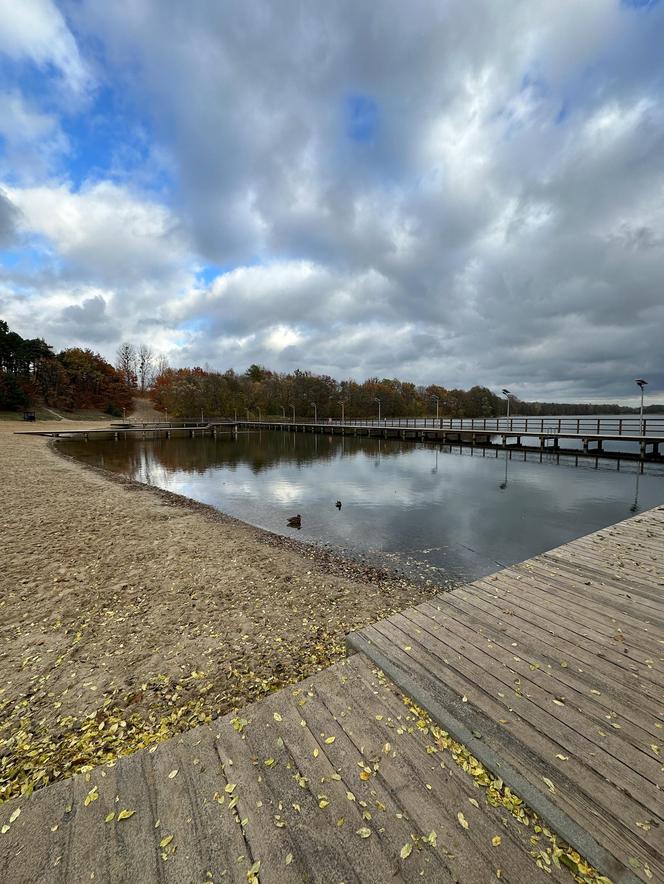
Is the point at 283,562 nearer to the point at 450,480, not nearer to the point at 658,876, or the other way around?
the point at 658,876

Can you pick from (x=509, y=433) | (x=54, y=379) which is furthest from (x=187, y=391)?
(x=509, y=433)

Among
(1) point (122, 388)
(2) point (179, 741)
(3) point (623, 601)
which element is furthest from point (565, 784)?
(1) point (122, 388)

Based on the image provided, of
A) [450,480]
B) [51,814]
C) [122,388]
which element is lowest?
[450,480]

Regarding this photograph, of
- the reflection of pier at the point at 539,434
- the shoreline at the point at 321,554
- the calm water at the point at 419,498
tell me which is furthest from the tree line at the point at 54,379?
the shoreline at the point at 321,554

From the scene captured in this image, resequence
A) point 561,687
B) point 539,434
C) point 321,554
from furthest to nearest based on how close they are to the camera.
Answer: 1. point 539,434
2. point 321,554
3. point 561,687

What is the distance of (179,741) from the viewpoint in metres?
2.56

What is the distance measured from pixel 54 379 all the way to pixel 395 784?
78.7 m

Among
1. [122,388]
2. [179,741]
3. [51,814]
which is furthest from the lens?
[122,388]

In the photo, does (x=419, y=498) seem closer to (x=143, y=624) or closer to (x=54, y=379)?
(x=143, y=624)

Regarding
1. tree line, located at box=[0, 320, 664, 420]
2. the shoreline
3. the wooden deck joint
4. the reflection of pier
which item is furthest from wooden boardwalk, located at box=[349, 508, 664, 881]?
tree line, located at box=[0, 320, 664, 420]

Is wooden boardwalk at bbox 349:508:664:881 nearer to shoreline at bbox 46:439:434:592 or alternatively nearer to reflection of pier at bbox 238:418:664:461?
shoreline at bbox 46:439:434:592

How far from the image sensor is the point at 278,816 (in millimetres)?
2027

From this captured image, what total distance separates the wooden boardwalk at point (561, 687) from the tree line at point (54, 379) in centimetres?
7117

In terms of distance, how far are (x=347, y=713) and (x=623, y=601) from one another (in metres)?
3.65
